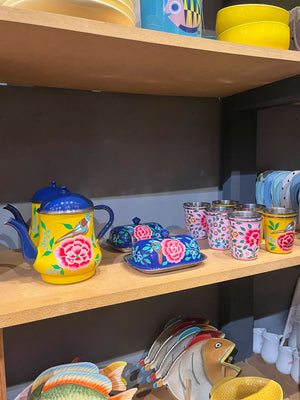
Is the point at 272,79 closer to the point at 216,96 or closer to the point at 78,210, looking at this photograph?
the point at 216,96

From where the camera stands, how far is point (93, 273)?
2.28 feet

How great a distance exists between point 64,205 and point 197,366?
658mm

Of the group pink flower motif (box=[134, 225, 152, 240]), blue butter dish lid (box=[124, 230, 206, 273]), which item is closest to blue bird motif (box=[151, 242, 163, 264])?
blue butter dish lid (box=[124, 230, 206, 273])

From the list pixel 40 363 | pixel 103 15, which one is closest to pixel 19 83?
pixel 103 15

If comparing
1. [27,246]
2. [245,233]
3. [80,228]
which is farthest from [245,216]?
[27,246]

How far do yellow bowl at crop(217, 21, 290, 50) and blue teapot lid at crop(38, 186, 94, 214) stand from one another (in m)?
0.51

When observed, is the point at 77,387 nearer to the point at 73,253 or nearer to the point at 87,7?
the point at 73,253

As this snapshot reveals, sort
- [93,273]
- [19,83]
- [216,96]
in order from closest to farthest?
[93,273] → [19,83] → [216,96]

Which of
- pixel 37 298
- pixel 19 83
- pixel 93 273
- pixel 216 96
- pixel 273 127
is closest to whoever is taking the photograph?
pixel 37 298

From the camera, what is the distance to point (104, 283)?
660 mm

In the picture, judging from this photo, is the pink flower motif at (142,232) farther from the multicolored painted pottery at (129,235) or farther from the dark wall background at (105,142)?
the dark wall background at (105,142)

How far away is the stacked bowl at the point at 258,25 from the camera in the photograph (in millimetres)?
728

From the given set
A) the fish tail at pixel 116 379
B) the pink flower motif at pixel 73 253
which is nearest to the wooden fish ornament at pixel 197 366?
the fish tail at pixel 116 379

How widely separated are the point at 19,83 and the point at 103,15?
394mm
